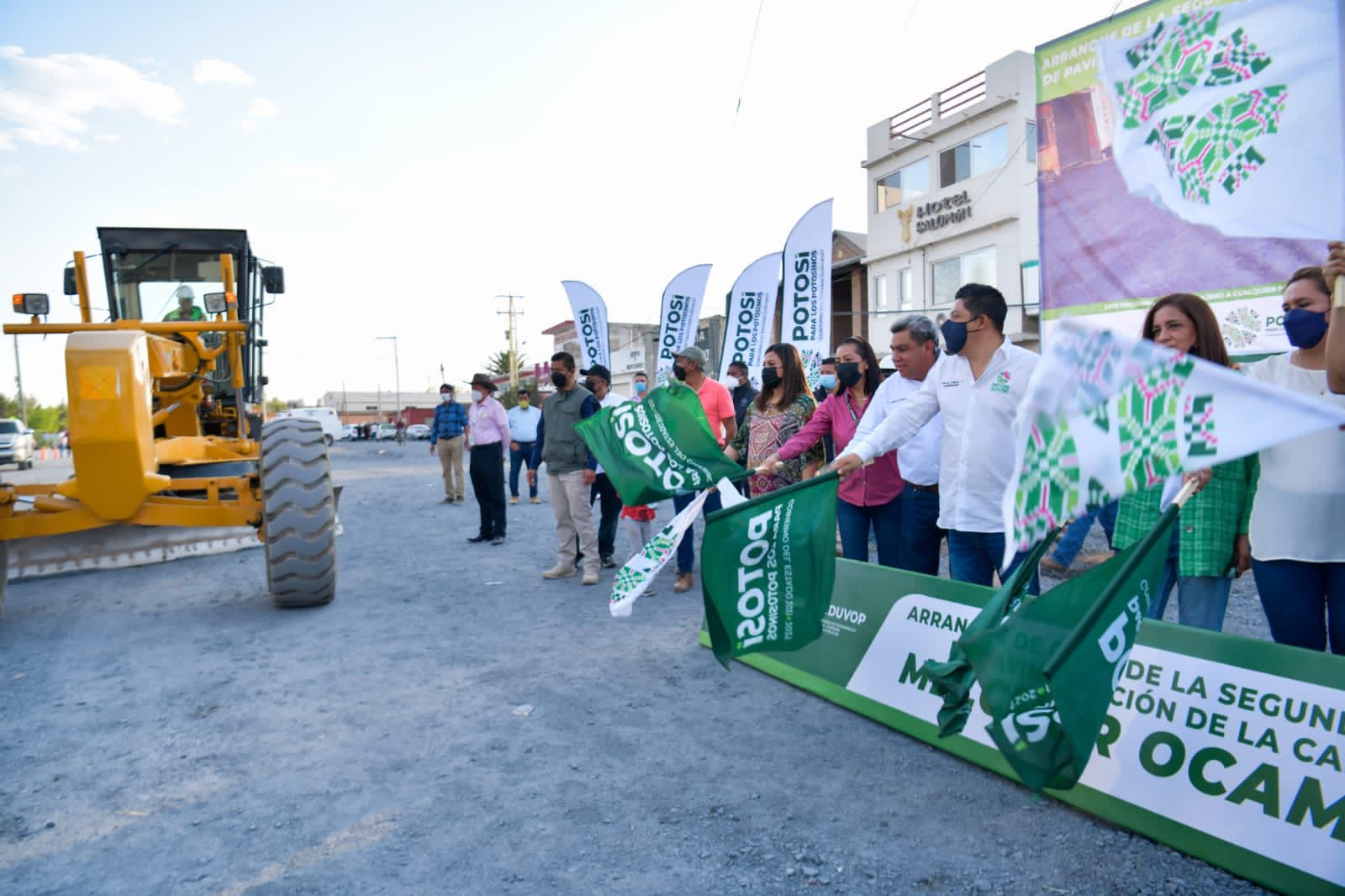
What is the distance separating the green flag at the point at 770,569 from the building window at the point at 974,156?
18.9 meters

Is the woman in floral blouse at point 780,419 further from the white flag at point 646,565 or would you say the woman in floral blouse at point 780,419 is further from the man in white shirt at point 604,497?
the white flag at point 646,565

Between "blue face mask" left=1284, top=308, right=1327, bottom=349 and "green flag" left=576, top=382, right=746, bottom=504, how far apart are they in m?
2.11

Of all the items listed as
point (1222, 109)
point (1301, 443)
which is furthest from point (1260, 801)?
point (1222, 109)

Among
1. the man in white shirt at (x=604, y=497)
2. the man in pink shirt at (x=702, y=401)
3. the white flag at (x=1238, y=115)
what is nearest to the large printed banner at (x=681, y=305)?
the man in white shirt at (x=604, y=497)

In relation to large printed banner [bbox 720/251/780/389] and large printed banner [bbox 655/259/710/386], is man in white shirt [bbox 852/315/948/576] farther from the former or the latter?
large printed banner [bbox 655/259/710/386]

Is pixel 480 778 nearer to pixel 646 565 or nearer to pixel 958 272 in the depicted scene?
pixel 646 565

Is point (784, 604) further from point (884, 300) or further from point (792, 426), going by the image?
point (884, 300)

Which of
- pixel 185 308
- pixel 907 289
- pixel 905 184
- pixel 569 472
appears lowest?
pixel 569 472

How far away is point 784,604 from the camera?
3305mm

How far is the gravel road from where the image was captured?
2.55 meters

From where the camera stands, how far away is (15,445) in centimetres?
2995

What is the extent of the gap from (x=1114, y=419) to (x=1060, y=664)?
63 centimetres

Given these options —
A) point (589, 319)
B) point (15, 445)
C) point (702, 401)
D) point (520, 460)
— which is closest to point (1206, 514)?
point (702, 401)

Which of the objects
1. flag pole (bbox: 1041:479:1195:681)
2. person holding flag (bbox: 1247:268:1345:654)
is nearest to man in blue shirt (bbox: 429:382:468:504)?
person holding flag (bbox: 1247:268:1345:654)
